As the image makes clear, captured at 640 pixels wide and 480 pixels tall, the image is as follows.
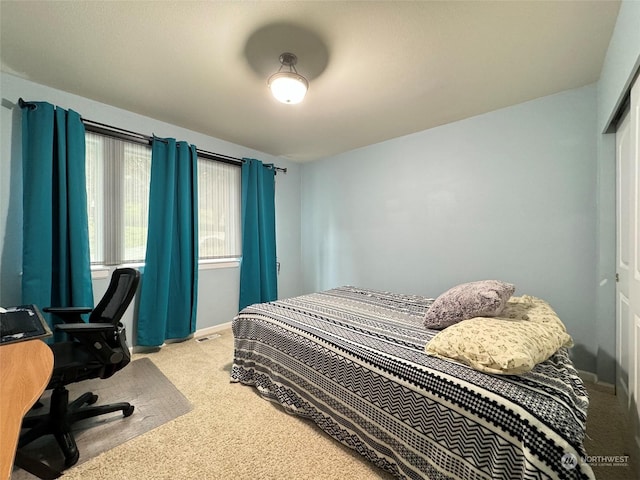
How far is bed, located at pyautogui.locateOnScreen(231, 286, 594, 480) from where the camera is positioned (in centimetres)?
92

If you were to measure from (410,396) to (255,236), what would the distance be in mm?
2843

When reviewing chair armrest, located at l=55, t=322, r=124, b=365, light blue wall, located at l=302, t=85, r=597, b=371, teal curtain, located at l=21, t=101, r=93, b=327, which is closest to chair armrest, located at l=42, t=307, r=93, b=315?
chair armrest, located at l=55, t=322, r=124, b=365

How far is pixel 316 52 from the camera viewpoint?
5.84 ft

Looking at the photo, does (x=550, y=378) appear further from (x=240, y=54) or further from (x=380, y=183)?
(x=380, y=183)

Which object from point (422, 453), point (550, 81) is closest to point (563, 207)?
point (550, 81)

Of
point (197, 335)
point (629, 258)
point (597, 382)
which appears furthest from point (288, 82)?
point (597, 382)

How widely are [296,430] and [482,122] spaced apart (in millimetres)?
3208

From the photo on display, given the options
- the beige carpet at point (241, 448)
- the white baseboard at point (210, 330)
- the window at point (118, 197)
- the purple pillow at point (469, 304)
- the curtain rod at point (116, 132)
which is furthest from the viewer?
the white baseboard at point (210, 330)

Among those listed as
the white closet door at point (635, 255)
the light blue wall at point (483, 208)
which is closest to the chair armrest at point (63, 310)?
the light blue wall at point (483, 208)

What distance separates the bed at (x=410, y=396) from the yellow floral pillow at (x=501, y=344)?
0.05 m

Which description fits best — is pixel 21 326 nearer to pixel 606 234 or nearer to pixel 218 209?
pixel 218 209

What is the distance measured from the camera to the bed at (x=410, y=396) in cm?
92

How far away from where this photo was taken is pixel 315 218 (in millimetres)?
4262

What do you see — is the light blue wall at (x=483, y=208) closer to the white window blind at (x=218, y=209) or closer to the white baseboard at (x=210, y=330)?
the white window blind at (x=218, y=209)
